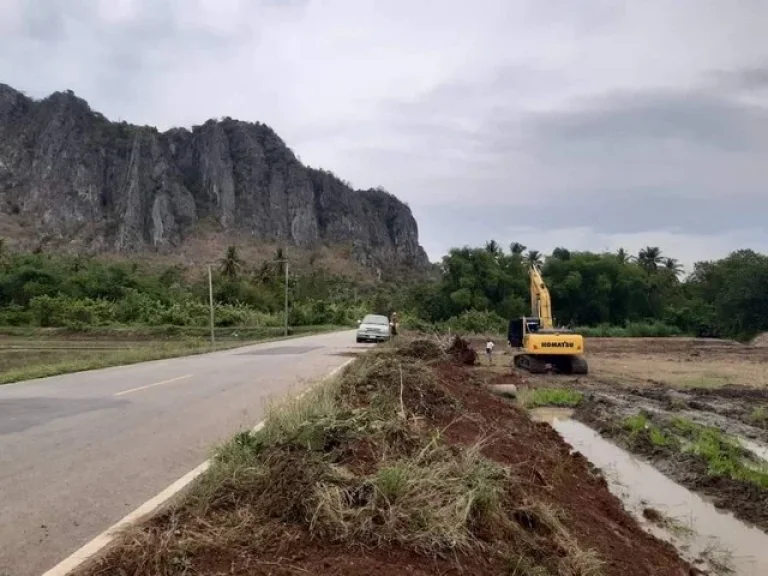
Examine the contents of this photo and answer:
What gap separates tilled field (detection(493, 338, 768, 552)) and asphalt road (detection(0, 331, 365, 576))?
6.60 m

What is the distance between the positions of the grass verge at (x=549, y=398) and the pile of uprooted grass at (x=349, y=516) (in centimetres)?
1109

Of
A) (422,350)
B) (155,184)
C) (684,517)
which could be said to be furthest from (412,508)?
(155,184)

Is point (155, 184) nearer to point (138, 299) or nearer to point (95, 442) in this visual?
point (138, 299)

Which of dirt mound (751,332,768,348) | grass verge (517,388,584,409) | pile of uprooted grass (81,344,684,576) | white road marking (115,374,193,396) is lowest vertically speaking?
dirt mound (751,332,768,348)

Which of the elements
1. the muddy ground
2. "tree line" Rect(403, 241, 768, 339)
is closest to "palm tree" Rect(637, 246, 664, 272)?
"tree line" Rect(403, 241, 768, 339)

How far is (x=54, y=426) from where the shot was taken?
33.4 ft

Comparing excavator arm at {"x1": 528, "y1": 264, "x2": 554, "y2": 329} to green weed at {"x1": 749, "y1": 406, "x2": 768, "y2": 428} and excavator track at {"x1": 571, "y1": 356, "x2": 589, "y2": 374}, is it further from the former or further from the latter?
green weed at {"x1": 749, "y1": 406, "x2": 768, "y2": 428}

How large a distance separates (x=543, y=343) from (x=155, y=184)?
12998 cm

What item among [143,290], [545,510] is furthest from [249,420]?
[143,290]

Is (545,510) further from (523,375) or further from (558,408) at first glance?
(523,375)

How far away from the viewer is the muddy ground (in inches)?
388

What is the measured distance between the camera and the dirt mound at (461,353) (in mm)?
26805

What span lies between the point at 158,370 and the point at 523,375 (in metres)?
11.9

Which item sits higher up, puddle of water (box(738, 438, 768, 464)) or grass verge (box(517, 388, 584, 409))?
grass verge (box(517, 388, 584, 409))
